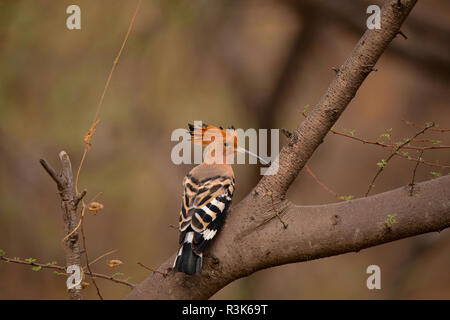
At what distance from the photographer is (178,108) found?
4383 mm

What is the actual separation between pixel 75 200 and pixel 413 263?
3538mm

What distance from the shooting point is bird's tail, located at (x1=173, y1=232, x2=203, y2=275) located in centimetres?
170

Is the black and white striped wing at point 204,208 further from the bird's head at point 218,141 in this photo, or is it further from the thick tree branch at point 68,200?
the thick tree branch at point 68,200

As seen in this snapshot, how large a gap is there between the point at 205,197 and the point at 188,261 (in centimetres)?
31

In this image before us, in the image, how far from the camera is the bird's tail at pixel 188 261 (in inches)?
67.1

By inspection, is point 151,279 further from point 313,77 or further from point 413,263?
point 413,263

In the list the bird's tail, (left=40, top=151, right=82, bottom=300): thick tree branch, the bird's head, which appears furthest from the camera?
the bird's head

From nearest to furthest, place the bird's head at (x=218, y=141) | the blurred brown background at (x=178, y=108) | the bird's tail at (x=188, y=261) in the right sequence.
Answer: the bird's tail at (x=188, y=261)
the bird's head at (x=218, y=141)
the blurred brown background at (x=178, y=108)

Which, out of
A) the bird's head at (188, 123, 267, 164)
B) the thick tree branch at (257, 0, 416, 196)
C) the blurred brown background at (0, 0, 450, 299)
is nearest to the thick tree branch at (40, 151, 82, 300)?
the thick tree branch at (257, 0, 416, 196)

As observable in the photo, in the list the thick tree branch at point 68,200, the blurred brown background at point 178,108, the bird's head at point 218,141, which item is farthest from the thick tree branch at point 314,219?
the blurred brown background at point 178,108

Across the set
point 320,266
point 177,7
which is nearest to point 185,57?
point 177,7

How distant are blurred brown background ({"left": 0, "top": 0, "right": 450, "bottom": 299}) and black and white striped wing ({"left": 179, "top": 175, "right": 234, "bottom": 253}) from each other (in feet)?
6.57

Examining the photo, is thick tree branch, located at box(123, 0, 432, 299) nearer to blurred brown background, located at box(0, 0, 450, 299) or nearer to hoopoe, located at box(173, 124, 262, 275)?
hoopoe, located at box(173, 124, 262, 275)

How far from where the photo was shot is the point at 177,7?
12.7 feet
